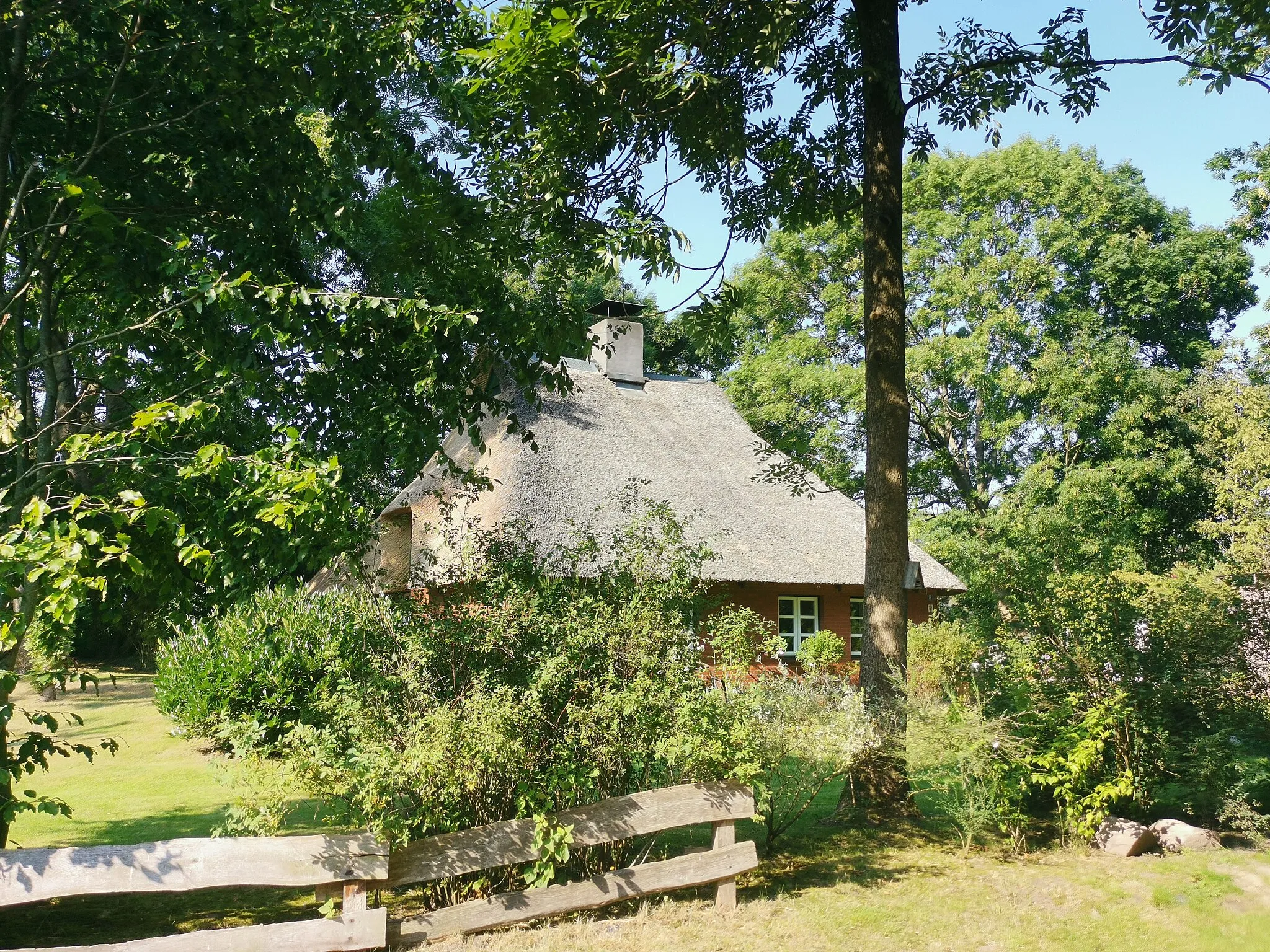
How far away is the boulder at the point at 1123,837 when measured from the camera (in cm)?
759

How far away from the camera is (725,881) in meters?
6.50

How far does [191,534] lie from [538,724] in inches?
102

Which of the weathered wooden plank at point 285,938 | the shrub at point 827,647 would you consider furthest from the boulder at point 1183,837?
the shrub at point 827,647

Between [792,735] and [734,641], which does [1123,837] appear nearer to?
[792,735]

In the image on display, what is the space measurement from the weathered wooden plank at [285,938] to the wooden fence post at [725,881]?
234 cm

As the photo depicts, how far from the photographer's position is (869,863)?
7402mm

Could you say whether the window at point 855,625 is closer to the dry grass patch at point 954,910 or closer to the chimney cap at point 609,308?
the chimney cap at point 609,308

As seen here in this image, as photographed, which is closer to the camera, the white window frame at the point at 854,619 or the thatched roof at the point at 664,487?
the thatched roof at the point at 664,487

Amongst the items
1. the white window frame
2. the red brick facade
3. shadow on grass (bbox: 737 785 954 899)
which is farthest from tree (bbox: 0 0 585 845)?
the white window frame

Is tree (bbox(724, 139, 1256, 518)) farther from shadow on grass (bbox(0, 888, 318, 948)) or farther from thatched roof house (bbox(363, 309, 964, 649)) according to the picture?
shadow on grass (bbox(0, 888, 318, 948))

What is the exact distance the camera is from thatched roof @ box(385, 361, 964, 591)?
18344mm

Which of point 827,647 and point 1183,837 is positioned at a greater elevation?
point 827,647

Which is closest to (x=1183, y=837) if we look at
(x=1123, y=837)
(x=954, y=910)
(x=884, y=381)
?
(x=1123, y=837)

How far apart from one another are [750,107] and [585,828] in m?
8.42
